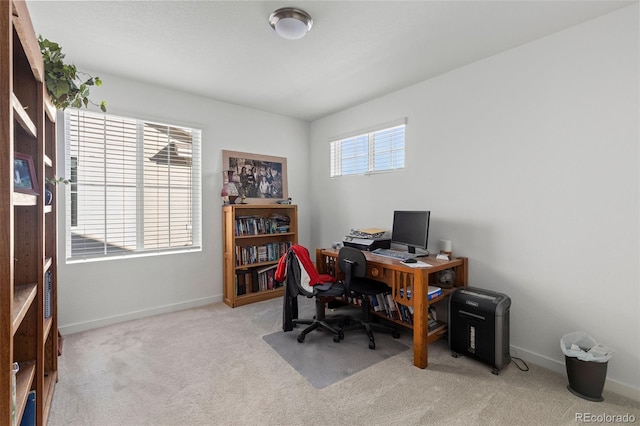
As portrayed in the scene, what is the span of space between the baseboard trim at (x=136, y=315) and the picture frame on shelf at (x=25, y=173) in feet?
7.26

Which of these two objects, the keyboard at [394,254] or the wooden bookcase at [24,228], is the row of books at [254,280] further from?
the wooden bookcase at [24,228]

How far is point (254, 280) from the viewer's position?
385cm

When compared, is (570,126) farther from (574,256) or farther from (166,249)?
(166,249)

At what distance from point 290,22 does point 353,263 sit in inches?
76.6

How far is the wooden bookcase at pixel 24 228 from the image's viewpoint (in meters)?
0.85

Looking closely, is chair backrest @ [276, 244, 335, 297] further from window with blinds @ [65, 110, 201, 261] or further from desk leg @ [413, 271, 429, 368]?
window with blinds @ [65, 110, 201, 261]

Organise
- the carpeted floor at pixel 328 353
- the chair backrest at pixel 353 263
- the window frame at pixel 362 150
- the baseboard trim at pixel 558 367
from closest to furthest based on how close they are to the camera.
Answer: the baseboard trim at pixel 558 367, the carpeted floor at pixel 328 353, the chair backrest at pixel 353 263, the window frame at pixel 362 150

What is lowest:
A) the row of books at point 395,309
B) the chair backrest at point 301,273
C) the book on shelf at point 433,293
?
the row of books at point 395,309

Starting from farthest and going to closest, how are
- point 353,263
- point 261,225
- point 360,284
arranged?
1. point 261,225
2. point 360,284
3. point 353,263

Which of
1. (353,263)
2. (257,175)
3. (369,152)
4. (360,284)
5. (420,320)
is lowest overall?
(420,320)

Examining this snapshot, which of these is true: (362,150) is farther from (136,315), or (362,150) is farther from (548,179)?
(136,315)

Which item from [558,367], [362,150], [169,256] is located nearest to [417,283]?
[558,367]

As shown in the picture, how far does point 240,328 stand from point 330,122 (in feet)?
9.73

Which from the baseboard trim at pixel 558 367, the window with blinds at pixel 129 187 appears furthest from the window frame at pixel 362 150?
the baseboard trim at pixel 558 367
